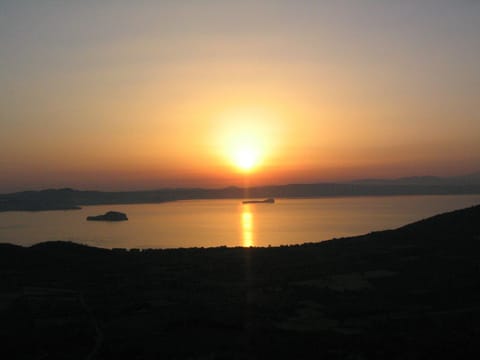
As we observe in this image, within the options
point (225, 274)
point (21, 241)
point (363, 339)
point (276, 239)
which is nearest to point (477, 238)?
point (225, 274)

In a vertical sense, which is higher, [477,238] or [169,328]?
[477,238]

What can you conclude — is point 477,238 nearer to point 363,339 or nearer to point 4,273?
point 363,339

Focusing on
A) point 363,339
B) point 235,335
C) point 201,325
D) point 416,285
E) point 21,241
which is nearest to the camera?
point 363,339

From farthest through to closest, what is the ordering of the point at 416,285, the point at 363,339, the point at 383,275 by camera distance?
the point at 383,275 → the point at 416,285 → the point at 363,339

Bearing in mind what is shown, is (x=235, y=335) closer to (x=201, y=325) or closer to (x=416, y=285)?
(x=201, y=325)

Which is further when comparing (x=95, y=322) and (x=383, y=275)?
(x=383, y=275)

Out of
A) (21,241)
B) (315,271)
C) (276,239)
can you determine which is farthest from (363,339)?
(21,241)
